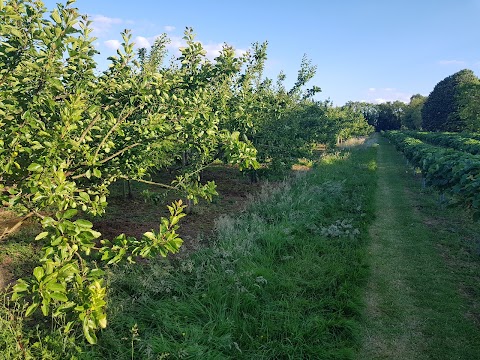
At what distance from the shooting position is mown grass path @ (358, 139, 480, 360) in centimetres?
473

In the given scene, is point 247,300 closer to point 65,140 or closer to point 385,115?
point 65,140

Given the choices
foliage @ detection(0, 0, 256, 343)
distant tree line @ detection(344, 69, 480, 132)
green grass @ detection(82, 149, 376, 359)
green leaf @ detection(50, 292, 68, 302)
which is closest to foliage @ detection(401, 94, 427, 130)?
distant tree line @ detection(344, 69, 480, 132)

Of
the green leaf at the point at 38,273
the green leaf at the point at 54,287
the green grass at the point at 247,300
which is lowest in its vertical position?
the green grass at the point at 247,300

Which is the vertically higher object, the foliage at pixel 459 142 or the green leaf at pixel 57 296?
the foliage at pixel 459 142

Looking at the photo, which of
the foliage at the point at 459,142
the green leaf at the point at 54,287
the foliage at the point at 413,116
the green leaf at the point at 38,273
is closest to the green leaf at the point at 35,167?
the green leaf at the point at 38,273

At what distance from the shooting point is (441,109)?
7569 cm

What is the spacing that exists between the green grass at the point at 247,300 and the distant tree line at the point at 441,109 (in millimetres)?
40328

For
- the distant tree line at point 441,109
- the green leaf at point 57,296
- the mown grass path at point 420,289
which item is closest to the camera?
the green leaf at point 57,296

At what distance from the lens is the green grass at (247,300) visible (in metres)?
4.29

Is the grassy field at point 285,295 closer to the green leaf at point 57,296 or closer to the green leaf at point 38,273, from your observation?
the green leaf at point 57,296

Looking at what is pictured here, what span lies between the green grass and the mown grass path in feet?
1.19

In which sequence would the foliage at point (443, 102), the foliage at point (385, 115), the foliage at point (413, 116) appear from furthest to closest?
the foliage at point (385, 115), the foliage at point (413, 116), the foliage at point (443, 102)

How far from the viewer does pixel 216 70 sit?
491 cm

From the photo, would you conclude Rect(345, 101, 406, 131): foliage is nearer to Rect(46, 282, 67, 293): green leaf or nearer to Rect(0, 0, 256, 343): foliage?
Rect(0, 0, 256, 343): foliage
